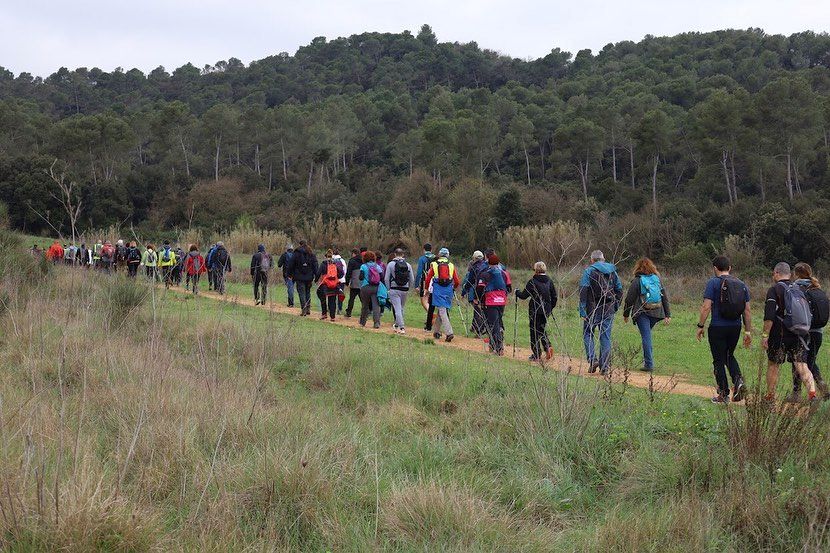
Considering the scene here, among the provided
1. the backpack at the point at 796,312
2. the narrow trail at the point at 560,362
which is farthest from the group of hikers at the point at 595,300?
the narrow trail at the point at 560,362

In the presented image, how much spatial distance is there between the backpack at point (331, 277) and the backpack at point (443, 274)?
344 centimetres

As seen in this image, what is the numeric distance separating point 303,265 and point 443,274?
4336 millimetres

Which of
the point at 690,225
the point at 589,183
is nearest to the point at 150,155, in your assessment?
the point at 589,183

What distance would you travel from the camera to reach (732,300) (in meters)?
8.95

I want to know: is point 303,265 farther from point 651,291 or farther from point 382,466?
point 382,466

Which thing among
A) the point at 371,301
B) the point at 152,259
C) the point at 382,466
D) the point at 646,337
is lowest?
the point at 382,466

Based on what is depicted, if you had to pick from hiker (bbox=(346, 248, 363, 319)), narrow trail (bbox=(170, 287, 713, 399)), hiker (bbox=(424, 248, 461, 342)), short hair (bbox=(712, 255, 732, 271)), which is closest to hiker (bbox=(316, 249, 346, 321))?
hiker (bbox=(346, 248, 363, 319))

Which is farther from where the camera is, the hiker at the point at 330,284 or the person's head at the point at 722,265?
the hiker at the point at 330,284

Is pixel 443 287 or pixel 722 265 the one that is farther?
pixel 443 287

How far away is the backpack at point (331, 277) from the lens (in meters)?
17.1

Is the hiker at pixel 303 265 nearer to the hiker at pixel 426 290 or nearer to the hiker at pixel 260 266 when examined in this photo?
the hiker at pixel 260 266

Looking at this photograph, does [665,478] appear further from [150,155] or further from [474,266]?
[150,155]

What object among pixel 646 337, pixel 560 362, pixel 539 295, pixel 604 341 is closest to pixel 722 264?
pixel 604 341

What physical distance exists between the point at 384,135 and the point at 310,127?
10.5 meters
